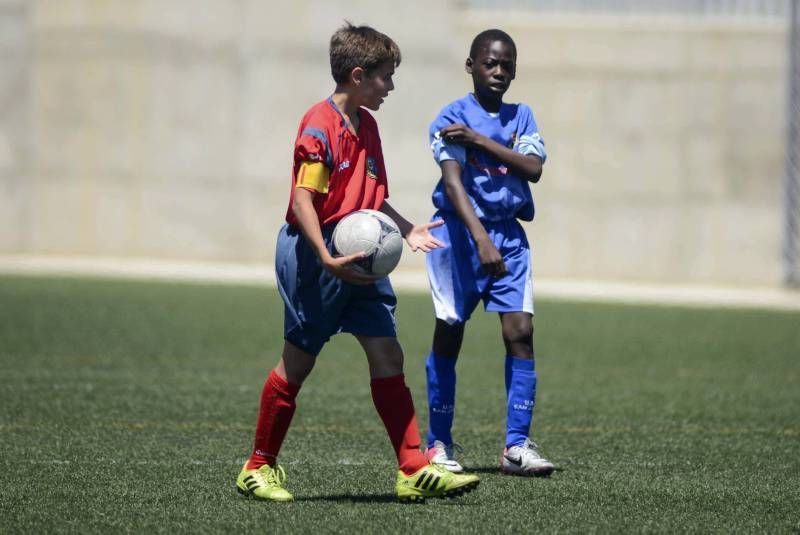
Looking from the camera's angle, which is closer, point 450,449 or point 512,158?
point 512,158

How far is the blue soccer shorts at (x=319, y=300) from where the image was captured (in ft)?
17.9

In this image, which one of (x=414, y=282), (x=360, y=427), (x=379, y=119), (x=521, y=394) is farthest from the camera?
(x=379, y=119)

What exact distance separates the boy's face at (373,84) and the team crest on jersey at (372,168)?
196mm

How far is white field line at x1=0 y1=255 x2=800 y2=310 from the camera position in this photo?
18078 mm

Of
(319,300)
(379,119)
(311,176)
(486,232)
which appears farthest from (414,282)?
(311,176)

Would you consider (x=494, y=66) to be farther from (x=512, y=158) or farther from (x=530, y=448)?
(x=530, y=448)

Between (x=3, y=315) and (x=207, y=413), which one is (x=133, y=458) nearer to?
(x=207, y=413)

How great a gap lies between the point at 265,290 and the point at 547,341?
5490 millimetres

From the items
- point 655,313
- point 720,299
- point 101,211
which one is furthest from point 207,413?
point 101,211

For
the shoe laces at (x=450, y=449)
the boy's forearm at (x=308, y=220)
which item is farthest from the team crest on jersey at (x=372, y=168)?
the shoe laces at (x=450, y=449)

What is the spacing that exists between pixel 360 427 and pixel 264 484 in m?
2.22

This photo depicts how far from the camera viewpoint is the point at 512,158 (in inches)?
248

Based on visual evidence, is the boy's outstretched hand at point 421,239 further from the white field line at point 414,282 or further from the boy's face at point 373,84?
the white field line at point 414,282

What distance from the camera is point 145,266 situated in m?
20.7
